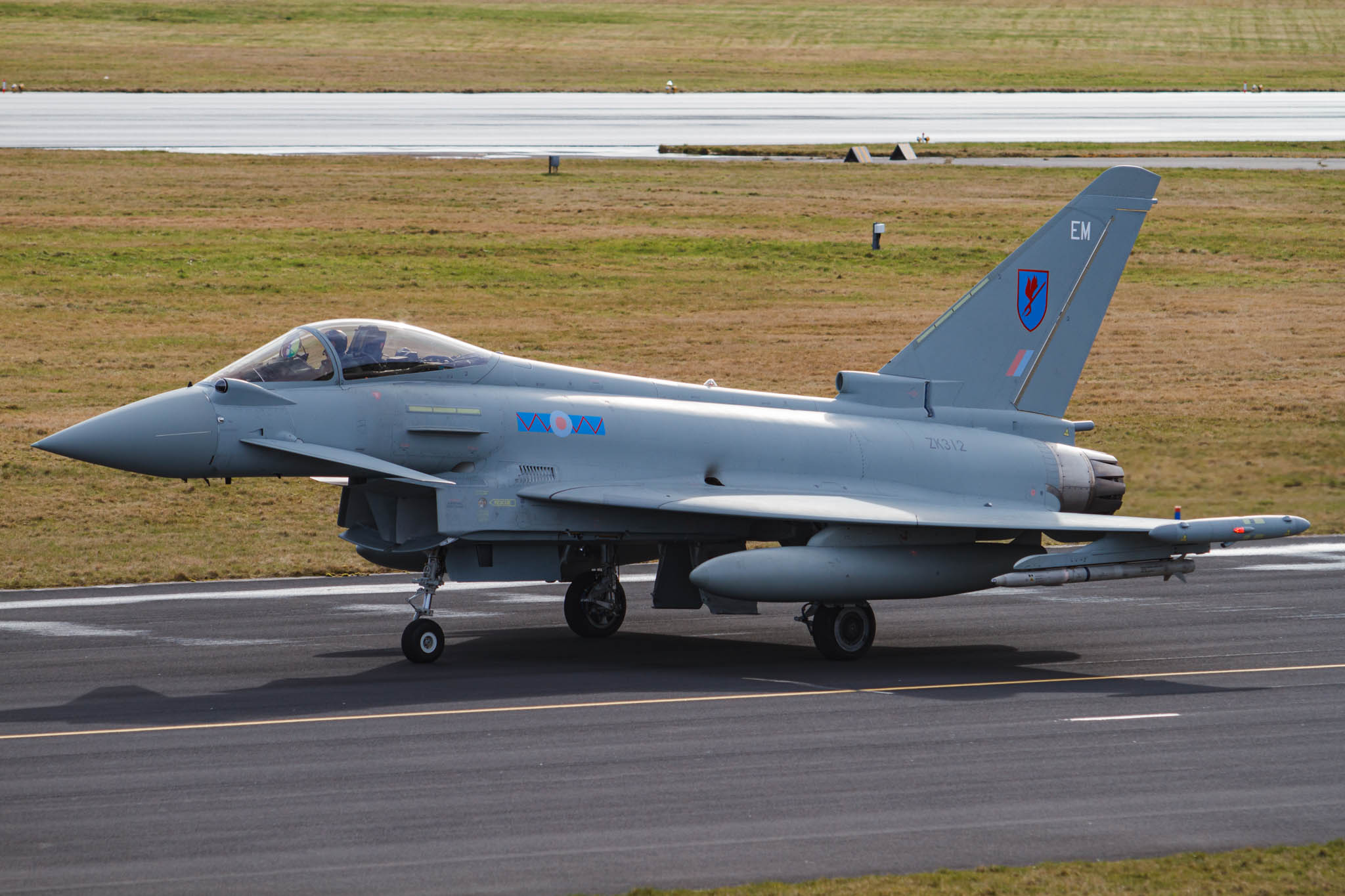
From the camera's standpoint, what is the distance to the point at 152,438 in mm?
16344

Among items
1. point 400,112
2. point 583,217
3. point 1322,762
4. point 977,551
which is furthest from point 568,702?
point 400,112

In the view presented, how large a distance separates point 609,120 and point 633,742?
69.9m

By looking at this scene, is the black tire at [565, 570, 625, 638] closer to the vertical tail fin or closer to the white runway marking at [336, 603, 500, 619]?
the white runway marking at [336, 603, 500, 619]

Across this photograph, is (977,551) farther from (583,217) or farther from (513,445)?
(583,217)

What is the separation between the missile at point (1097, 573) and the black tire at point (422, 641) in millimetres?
5999

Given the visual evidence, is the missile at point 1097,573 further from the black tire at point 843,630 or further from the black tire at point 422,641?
the black tire at point 422,641

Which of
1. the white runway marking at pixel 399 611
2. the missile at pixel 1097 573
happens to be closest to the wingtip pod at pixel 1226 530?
the missile at pixel 1097 573

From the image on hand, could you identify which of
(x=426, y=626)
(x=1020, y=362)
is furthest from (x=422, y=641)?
(x=1020, y=362)

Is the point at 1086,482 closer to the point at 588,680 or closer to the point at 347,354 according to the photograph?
the point at 588,680

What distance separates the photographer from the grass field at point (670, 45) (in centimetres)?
10506

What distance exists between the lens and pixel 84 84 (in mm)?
93250

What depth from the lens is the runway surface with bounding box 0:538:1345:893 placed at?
1184cm

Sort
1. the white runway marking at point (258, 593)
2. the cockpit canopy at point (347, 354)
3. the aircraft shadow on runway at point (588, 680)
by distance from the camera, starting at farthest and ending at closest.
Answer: the white runway marking at point (258, 593) < the cockpit canopy at point (347, 354) < the aircraft shadow on runway at point (588, 680)

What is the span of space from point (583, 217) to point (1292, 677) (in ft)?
124
